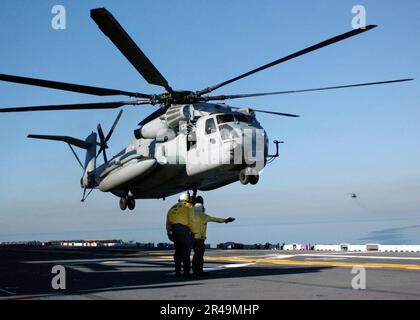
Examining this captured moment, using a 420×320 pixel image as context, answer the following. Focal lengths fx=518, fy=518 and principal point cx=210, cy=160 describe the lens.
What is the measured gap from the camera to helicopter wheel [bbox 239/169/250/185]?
78.9 feet

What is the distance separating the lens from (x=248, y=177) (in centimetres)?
2398

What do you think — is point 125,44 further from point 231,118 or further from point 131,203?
point 131,203

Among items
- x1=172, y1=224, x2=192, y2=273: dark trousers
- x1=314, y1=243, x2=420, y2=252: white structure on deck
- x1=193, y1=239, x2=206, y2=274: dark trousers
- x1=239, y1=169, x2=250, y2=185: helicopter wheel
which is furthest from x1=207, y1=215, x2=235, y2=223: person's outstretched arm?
x1=314, y1=243, x2=420, y2=252: white structure on deck

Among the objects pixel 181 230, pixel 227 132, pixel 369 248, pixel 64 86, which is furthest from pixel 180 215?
pixel 369 248

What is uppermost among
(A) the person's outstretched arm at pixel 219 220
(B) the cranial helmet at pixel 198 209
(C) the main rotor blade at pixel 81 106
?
(C) the main rotor blade at pixel 81 106

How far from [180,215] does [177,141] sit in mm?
13961

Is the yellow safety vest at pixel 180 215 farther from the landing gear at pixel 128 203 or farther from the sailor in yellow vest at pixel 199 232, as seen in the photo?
the landing gear at pixel 128 203

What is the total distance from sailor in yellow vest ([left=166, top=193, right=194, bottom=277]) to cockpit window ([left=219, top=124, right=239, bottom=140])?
35.4ft

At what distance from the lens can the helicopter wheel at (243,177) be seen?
78.9 ft

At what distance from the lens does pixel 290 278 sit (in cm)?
1251

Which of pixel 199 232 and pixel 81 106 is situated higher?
pixel 81 106

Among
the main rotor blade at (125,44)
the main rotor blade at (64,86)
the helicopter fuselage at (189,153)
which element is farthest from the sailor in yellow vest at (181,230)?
the helicopter fuselage at (189,153)
